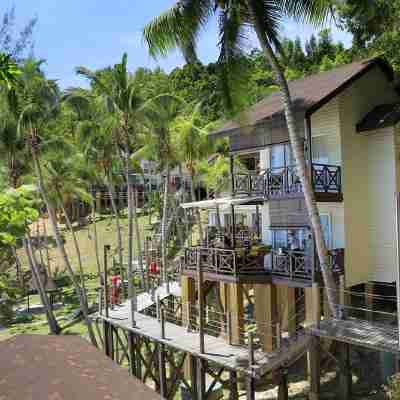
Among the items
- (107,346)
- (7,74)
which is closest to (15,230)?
(7,74)

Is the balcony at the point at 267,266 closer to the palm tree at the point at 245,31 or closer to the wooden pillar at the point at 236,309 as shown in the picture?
the wooden pillar at the point at 236,309

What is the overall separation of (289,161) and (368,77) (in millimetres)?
4188

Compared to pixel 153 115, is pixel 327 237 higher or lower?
lower

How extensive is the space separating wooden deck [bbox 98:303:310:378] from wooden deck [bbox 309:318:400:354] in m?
0.74

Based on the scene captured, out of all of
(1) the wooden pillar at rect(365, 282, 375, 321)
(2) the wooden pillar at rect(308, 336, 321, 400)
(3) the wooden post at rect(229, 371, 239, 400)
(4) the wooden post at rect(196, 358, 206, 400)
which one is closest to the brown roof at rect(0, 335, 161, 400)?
(4) the wooden post at rect(196, 358, 206, 400)

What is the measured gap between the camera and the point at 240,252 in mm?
16750

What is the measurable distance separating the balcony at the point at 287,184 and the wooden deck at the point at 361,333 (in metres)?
4.02

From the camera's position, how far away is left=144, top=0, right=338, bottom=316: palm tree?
46.1ft

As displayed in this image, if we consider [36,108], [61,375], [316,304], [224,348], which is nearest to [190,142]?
[36,108]

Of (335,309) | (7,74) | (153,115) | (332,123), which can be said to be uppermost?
(153,115)

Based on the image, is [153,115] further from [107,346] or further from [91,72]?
[107,346]

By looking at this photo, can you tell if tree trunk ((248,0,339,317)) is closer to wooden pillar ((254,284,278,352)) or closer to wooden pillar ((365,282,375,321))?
wooden pillar ((365,282,375,321))

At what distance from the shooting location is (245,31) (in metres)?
15.4

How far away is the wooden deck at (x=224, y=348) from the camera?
13154 mm
